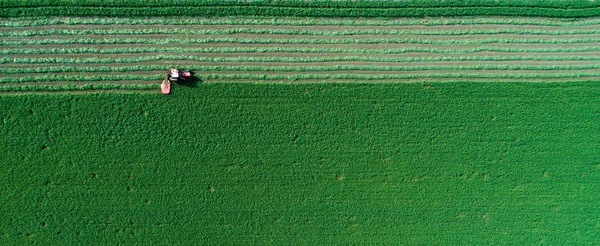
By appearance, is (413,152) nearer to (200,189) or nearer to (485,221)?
(485,221)

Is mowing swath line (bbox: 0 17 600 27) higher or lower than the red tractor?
higher

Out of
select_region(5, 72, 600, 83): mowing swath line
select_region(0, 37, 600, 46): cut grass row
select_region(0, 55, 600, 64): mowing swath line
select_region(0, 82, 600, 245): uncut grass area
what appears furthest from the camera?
select_region(0, 37, 600, 46): cut grass row

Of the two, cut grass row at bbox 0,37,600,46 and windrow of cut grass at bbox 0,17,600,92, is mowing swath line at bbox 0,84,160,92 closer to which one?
windrow of cut grass at bbox 0,17,600,92

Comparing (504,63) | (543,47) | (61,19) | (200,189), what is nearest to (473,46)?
(504,63)

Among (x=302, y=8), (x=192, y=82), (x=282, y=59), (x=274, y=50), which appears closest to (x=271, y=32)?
(x=274, y=50)

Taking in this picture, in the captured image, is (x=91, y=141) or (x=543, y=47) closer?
(x=91, y=141)

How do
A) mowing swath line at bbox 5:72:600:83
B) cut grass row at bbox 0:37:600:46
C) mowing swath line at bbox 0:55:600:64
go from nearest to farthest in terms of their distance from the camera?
mowing swath line at bbox 5:72:600:83 → mowing swath line at bbox 0:55:600:64 → cut grass row at bbox 0:37:600:46

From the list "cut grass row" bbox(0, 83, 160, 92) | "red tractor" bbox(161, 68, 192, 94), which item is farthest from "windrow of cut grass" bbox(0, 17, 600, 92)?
"red tractor" bbox(161, 68, 192, 94)

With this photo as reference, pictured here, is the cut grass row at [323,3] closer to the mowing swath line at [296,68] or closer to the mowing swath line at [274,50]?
the mowing swath line at [274,50]
